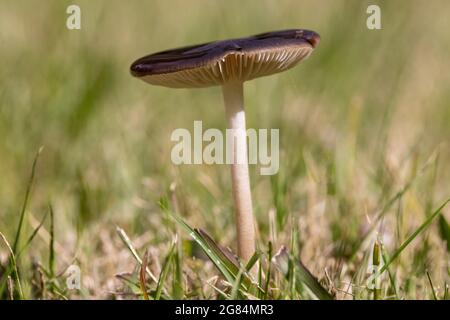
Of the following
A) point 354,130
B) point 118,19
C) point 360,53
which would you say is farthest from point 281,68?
point 118,19

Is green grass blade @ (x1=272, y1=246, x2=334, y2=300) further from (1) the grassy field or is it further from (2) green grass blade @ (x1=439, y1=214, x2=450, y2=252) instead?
(2) green grass blade @ (x1=439, y1=214, x2=450, y2=252)

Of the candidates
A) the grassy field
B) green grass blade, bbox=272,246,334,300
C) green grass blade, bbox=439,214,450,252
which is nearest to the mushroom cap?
the grassy field

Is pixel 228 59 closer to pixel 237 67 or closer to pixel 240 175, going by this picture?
pixel 237 67

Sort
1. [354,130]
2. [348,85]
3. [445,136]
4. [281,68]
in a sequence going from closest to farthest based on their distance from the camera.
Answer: [281,68], [354,130], [445,136], [348,85]

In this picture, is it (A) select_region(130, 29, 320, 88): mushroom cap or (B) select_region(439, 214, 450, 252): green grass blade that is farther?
(B) select_region(439, 214, 450, 252): green grass blade

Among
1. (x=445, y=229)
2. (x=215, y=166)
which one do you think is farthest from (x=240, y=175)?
(x=215, y=166)
